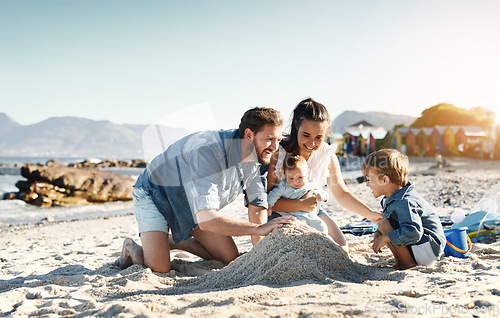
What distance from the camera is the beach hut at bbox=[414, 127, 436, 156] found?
2755 centimetres

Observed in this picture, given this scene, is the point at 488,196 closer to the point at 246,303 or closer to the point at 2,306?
the point at 246,303

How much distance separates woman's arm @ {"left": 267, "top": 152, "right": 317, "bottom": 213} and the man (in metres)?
0.20

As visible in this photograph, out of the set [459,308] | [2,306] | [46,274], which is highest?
[459,308]

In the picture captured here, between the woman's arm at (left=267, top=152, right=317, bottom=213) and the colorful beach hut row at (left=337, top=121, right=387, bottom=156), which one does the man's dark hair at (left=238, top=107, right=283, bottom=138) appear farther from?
the colorful beach hut row at (left=337, top=121, right=387, bottom=156)

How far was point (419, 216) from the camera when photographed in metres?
2.77

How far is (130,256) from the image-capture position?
3.43 m

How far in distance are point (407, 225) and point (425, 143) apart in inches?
1113

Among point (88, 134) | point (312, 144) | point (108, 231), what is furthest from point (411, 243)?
point (88, 134)

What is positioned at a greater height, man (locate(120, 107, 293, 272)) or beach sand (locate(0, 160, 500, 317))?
man (locate(120, 107, 293, 272))

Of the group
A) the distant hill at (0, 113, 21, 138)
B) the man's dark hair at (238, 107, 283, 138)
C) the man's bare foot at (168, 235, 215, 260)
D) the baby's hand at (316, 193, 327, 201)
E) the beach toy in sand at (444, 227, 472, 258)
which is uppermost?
the distant hill at (0, 113, 21, 138)

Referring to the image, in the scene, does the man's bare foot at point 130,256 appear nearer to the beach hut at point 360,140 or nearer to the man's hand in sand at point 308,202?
the man's hand in sand at point 308,202

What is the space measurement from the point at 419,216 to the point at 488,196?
74.1 inches

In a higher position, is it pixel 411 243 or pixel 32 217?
pixel 411 243

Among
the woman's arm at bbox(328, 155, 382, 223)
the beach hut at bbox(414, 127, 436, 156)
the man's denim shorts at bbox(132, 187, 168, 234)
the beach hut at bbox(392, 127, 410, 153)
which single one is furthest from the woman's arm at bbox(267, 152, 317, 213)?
the beach hut at bbox(392, 127, 410, 153)
